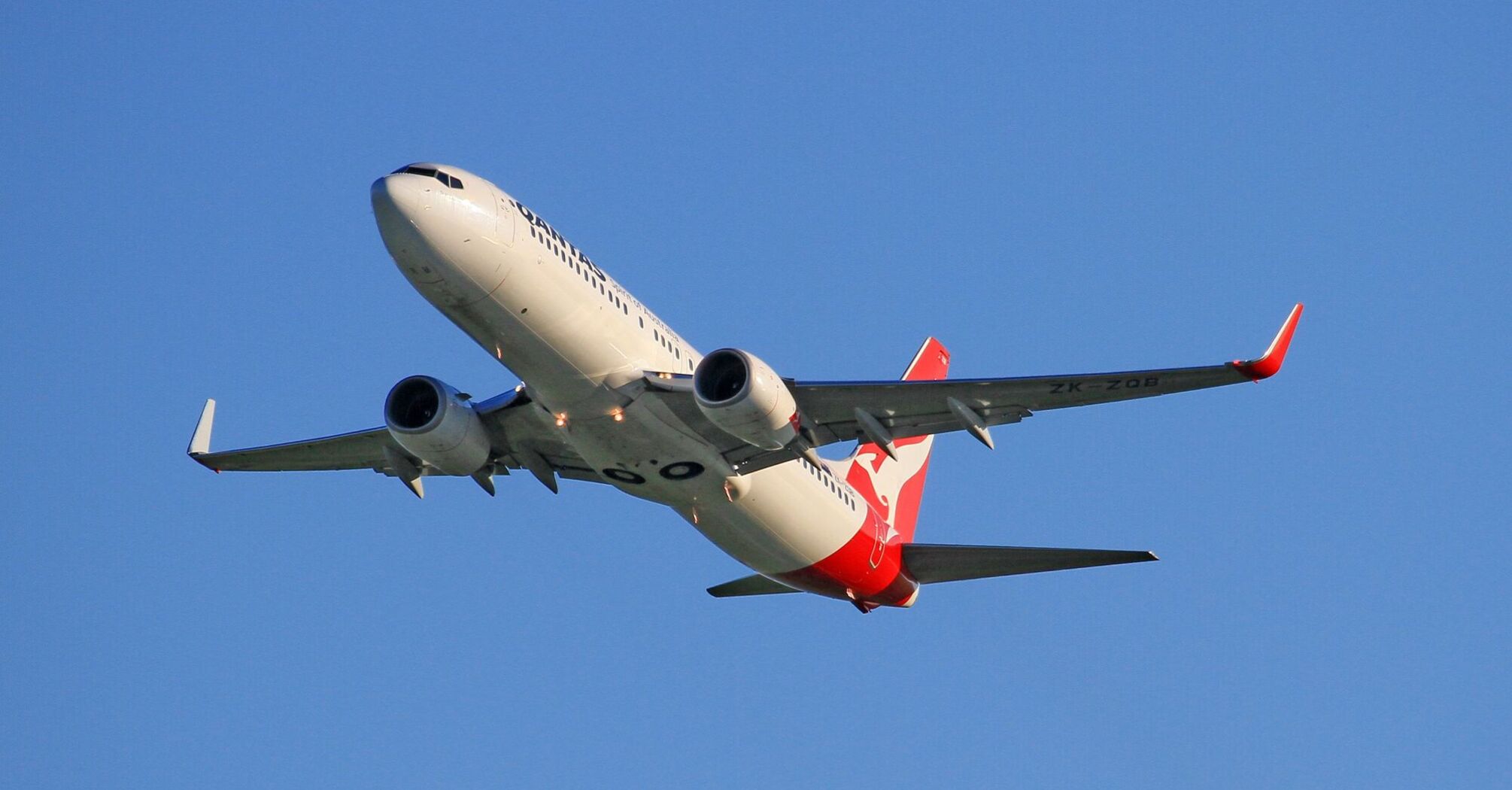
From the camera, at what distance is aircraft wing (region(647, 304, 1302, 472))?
3297cm

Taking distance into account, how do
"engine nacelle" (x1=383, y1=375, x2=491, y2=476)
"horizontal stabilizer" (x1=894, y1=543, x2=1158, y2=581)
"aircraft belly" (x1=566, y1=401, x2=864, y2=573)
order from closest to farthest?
"aircraft belly" (x1=566, y1=401, x2=864, y2=573) → "engine nacelle" (x1=383, y1=375, x2=491, y2=476) → "horizontal stabilizer" (x1=894, y1=543, x2=1158, y2=581)

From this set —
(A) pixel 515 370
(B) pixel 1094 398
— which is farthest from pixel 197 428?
(B) pixel 1094 398

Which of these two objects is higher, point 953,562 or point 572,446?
point 953,562

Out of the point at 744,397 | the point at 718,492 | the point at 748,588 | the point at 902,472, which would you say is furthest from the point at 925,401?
the point at 902,472

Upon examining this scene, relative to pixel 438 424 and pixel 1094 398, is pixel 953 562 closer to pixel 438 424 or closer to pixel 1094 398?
pixel 1094 398

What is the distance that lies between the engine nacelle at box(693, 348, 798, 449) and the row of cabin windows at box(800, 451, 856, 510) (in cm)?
456

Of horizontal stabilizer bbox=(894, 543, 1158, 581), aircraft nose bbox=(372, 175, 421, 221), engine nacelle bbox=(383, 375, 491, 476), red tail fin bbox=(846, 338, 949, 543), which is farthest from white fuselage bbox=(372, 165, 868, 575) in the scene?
red tail fin bbox=(846, 338, 949, 543)

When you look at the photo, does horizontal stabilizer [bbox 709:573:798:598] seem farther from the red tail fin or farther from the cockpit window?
the cockpit window

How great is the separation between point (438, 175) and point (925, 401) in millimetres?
10792

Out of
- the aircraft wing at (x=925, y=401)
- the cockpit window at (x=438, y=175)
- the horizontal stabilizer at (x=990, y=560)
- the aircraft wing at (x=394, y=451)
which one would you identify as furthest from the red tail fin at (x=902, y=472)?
the cockpit window at (x=438, y=175)

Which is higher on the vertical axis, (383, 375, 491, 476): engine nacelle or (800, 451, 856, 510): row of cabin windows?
(800, 451, 856, 510): row of cabin windows

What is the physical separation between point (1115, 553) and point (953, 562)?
5618 millimetres

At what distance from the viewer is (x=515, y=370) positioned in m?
34.1

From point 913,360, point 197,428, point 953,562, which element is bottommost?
point 197,428
